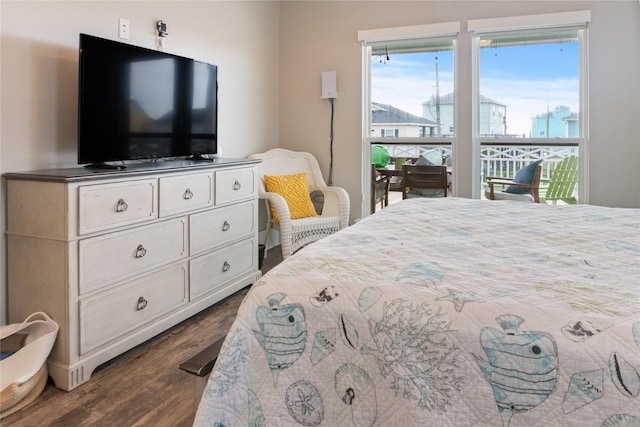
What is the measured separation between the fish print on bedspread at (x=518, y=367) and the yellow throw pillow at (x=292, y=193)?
299 centimetres

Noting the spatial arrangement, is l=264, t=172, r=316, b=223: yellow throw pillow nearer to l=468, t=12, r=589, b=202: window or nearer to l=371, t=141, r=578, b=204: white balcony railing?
l=371, t=141, r=578, b=204: white balcony railing

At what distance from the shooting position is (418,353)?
113 cm

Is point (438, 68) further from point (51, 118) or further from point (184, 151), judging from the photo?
point (51, 118)

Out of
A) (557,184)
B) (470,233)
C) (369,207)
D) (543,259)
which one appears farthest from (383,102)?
(543,259)

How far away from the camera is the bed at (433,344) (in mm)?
1004

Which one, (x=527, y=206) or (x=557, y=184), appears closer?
(x=527, y=206)

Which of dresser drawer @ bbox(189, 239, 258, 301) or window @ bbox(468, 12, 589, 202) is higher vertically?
window @ bbox(468, 12, 589, 202)

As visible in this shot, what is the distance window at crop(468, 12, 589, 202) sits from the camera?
3.90 m

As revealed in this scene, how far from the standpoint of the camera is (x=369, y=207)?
4695 millimetres

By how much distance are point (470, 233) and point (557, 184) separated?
8.58ft

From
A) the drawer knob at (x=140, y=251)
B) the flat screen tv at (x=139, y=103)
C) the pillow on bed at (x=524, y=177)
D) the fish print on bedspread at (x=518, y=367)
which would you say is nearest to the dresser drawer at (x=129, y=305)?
the drawer knob at (x=140, y=251)

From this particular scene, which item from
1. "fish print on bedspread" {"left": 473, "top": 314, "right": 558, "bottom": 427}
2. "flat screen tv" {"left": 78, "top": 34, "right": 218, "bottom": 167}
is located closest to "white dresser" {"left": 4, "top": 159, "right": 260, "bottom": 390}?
"flat screen tv" {"left": 78, "top": 34, "right": 218, "bottom": 167}

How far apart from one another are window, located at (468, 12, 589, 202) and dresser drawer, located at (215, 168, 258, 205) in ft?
7.00

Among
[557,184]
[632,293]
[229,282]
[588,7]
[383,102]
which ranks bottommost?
[229,282]
